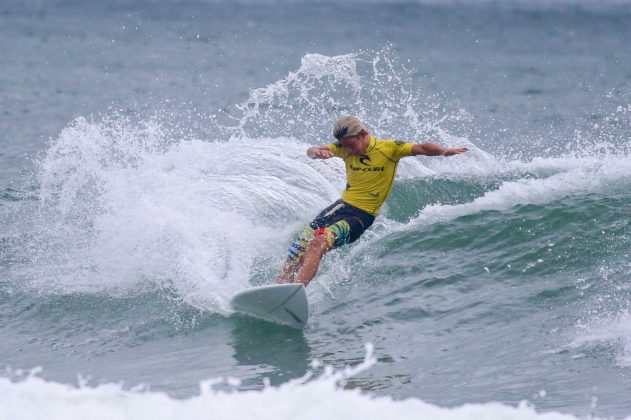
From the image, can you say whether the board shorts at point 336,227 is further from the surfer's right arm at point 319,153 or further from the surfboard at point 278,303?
the surfboard at point 278,303

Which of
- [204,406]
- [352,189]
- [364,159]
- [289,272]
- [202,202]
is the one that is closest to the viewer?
[204,406]

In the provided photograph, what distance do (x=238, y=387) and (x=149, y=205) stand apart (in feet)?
12.1

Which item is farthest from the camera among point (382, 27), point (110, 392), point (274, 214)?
point (382, 27)

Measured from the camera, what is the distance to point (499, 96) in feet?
69.8

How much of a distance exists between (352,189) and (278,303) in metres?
1.56

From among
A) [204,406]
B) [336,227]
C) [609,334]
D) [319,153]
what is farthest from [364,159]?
[204,406]

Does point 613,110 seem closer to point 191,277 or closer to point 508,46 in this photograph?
point 508,46

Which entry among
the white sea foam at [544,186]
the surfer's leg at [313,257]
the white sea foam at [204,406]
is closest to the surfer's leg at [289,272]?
the surfer's leg at [313,257]

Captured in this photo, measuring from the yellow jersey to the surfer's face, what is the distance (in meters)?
0.08

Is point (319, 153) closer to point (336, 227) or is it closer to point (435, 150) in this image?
point (336, 227)

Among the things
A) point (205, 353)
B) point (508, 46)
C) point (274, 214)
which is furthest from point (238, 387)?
point (508, 46)

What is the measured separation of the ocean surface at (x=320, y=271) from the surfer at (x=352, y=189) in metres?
0.52

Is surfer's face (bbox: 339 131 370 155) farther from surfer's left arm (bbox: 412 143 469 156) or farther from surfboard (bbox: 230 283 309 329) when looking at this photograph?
surfboard (bbox: 230 283 309 329)

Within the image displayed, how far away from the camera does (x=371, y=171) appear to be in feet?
31.0
